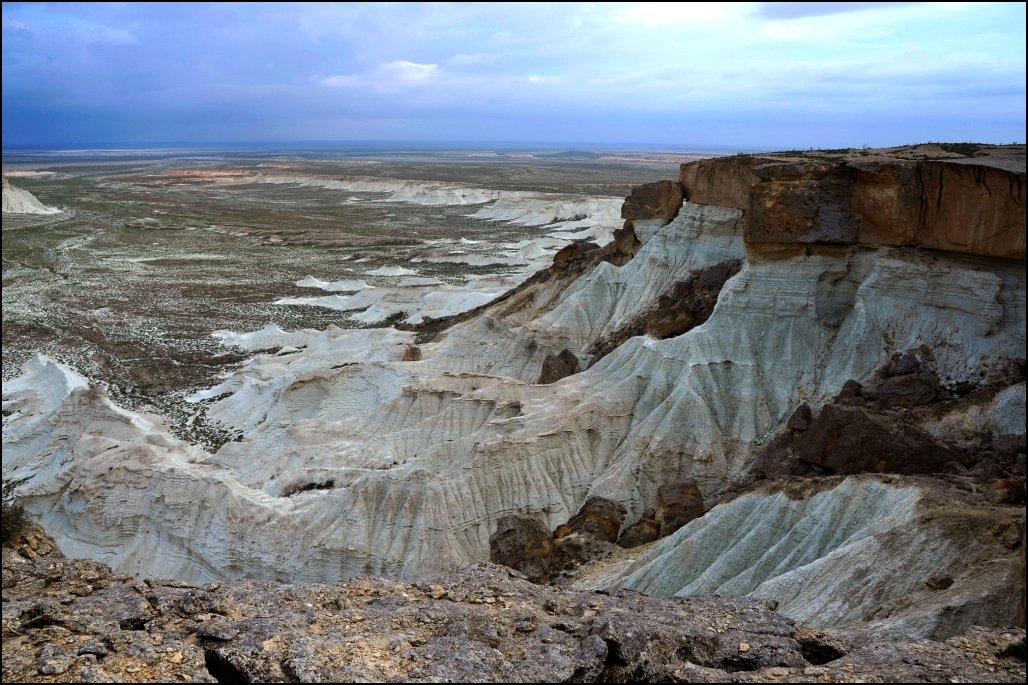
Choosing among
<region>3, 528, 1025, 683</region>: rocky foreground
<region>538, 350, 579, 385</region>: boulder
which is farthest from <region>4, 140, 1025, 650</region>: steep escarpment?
<region>3, 528, 1025, 683</region>: rocky foreground

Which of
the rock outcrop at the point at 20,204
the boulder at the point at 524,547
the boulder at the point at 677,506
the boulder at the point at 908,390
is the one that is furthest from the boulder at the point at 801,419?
the rock outcrop at the point at 20,204

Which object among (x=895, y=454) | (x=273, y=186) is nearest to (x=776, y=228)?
(x=895, y=454)

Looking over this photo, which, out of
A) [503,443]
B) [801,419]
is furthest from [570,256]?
[801,419]

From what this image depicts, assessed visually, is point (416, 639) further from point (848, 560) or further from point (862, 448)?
point (862, 448)

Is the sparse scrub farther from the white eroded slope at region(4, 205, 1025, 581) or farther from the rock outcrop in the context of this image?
the rock outcrop

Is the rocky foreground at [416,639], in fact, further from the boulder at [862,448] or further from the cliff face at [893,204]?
the cliff face at [893,204]

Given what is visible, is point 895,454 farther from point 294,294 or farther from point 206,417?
point 294,294
